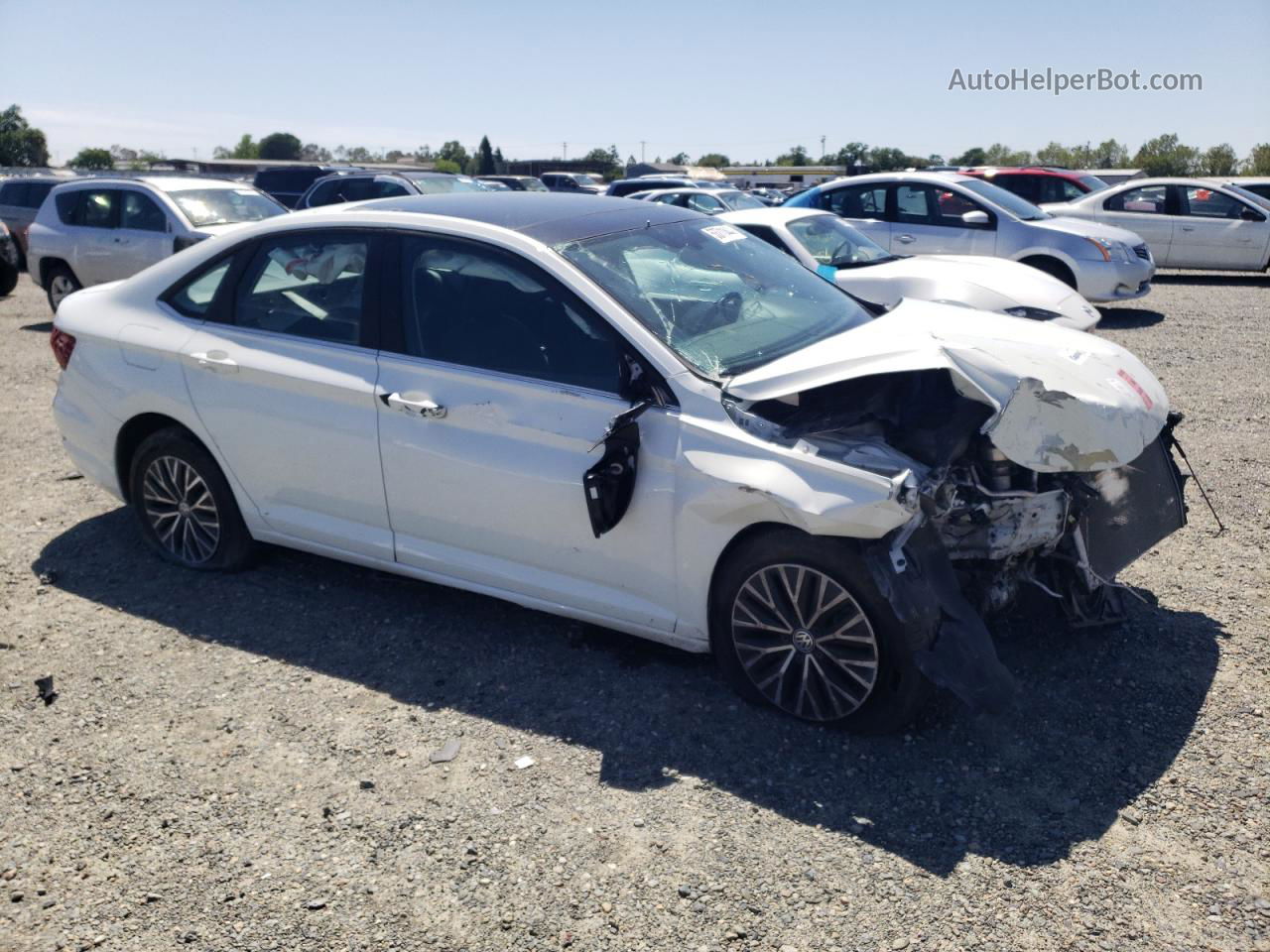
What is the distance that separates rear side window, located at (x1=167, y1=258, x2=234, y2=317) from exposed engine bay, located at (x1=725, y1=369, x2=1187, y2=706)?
2.62 m

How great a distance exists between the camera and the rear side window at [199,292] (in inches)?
191

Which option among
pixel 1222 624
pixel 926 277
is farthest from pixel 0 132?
pixel 1222 624

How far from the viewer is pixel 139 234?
39.0 ft

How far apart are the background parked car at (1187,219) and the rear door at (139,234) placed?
12310 millimetres

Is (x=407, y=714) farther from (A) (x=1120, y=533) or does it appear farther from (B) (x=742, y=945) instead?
(A) (x=1120, y=533)

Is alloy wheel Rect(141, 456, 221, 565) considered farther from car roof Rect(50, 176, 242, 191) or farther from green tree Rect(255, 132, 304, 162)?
green tree Rect(255, 132, 304, 162)

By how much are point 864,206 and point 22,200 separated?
13126 millimetres

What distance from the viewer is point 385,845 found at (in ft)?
10.6

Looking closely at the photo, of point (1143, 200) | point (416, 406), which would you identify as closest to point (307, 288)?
point (416, 406)

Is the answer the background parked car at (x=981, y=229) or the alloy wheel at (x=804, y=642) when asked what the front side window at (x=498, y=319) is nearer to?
the alloy wheel at (x=804, y=642)

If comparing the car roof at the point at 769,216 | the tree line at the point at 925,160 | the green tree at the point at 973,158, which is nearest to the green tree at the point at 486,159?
the tree line at the point at 925,160

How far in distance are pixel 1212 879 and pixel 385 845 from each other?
95.7 inches

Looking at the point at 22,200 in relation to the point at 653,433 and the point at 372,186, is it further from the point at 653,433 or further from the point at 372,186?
the point at 653,433

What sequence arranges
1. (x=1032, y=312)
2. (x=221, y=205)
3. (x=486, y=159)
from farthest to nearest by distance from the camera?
(x=486, y=159), (x=221, y=205), (x=1032, y=312)
